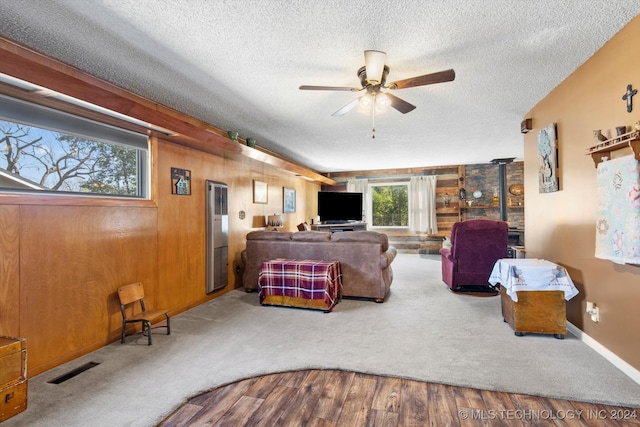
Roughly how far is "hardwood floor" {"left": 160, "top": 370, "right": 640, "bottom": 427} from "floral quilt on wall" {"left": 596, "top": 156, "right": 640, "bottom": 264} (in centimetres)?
97

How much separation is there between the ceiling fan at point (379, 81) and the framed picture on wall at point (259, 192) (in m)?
2.76

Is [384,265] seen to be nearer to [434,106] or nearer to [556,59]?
[434,106]

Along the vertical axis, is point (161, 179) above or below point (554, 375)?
above

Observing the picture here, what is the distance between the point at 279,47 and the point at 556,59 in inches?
88.5

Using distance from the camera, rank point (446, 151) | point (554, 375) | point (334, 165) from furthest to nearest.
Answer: point (334, 165) → point (446, 151) → point (554, 375)

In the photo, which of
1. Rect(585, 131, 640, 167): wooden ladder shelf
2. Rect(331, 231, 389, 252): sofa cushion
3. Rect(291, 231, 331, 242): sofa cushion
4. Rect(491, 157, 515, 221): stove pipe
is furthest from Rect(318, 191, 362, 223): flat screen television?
Rect(585, 131, 640, 167): wooden ladder shelf

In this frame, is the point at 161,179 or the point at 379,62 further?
the point at 161,179

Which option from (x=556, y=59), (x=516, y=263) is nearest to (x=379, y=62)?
(x=556, y=59)

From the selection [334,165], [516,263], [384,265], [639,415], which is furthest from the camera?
[334,165]

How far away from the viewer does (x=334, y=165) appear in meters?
7.80

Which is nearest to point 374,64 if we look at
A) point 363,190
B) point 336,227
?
point 336,227

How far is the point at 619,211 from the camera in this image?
6.61ft

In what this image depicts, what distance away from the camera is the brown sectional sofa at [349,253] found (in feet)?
12.7

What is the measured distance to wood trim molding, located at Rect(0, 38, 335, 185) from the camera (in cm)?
186
